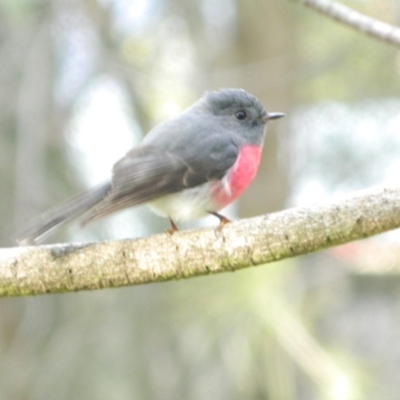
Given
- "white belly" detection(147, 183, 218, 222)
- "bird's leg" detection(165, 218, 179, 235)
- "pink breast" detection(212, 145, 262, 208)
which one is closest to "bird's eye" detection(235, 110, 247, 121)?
"pink breast" detection(212, 145, 262, 208)

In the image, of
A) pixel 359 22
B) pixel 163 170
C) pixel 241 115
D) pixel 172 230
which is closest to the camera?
pixel 172 230

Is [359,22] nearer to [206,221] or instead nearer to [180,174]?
[180,174]

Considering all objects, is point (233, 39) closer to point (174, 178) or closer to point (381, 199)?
point (174, 178)

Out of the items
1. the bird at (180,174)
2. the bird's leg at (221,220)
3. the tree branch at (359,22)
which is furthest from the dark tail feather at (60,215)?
the tree branch at (359,22)

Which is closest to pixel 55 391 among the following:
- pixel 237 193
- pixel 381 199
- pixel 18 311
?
pixel 18 311

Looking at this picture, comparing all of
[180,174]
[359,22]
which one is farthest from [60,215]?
[359,22]

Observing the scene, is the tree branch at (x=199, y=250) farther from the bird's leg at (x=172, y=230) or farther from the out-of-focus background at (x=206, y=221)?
the out-of-focus background at (x=206, y=221)
